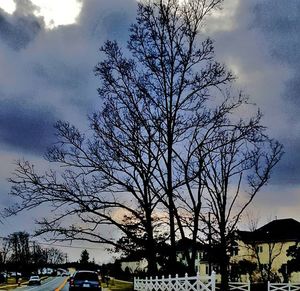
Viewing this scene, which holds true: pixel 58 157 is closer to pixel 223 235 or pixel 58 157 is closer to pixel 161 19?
pixel 161 19

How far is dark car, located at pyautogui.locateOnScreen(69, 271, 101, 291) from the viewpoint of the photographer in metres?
33.7

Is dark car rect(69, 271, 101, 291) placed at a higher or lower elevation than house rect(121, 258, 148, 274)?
lower

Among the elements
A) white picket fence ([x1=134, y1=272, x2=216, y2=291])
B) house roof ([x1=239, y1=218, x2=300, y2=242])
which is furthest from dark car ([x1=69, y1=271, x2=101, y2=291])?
house roof ([x1=239, y1=218, x2=300, y2=242])

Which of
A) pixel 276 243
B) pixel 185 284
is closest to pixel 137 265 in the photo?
pixel 276 243

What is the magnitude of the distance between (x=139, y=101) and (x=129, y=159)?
9.78 ft

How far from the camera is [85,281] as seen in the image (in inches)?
1339

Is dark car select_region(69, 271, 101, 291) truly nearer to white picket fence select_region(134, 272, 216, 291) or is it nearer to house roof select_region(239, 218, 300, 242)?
white picket fence select_region(134, 272, 216, 291)

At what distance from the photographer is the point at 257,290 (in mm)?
42500

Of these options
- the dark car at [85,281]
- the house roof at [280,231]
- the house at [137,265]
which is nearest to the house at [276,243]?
the house roof at [280,231]

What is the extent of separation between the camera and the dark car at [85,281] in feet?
111

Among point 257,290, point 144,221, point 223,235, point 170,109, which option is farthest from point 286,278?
point 170,109

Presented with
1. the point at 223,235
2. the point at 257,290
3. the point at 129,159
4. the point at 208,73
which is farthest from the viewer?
the point at 257,290

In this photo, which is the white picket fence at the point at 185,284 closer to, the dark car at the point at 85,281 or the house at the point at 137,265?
the house at the point at 137,265

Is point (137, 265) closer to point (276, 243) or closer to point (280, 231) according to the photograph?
point (276, 243)
